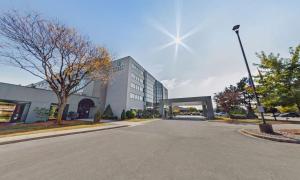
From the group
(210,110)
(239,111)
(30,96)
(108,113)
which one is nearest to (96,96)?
(108,113)

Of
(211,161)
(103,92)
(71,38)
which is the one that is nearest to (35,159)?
(211,161)

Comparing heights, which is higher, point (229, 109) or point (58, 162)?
point (229, 109)

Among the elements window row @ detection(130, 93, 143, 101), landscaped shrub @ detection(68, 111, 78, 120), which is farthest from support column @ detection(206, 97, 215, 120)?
landscaped shrub @ detection(68, 111, 78, 120)

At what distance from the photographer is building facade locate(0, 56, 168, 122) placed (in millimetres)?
19797

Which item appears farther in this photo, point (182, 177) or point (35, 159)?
point (35, 159)

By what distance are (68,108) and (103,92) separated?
12.1 m

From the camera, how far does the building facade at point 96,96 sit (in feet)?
65.0

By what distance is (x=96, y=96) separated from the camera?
123 feet

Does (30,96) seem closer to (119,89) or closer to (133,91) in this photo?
(119,89)

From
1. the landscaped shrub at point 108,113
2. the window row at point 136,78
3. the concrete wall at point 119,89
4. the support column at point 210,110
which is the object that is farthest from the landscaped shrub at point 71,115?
the support column at point 210,110

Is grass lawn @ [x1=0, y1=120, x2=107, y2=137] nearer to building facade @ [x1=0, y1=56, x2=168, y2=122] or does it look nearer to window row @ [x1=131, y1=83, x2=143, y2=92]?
building facade @ [x1=0, y1=56, x2=168, y2=122]

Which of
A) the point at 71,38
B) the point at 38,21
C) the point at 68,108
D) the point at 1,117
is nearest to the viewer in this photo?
the point at 38,21

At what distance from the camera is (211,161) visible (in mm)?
4418

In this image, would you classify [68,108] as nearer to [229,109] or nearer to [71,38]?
[71,38]
